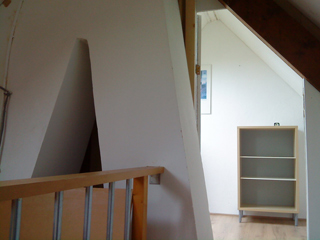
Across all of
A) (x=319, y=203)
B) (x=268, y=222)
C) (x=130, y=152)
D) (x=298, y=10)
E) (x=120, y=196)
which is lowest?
(x=268, y=222)

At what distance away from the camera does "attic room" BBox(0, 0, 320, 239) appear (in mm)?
1823

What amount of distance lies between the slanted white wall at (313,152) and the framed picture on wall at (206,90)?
2723 mm

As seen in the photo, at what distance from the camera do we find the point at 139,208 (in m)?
1.62

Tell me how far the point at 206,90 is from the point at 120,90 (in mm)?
3530

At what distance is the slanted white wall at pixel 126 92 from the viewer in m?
1.82

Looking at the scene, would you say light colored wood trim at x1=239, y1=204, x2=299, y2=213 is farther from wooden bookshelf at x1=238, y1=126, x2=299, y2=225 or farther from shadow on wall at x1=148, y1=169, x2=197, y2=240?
shadow on wall at x1=148, y1=169, x2=197, y2=240

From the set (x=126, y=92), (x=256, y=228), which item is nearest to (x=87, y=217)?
(x=126, y=92)

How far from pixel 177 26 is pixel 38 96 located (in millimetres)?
1048

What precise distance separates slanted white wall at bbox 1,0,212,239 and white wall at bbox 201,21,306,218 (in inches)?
122

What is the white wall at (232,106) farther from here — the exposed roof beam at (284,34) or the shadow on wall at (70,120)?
the shadow on wall at (70,120)

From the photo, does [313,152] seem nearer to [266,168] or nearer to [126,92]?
[126,92]

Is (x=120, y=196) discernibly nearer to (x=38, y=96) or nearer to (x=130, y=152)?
(x=130, y=152)

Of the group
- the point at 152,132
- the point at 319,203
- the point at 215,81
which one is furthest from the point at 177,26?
the point at 215,81

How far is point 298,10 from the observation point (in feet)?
8.03
